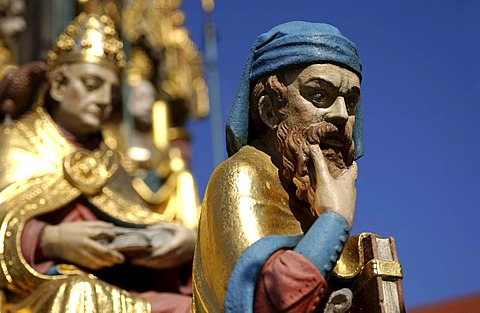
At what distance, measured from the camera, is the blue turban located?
172 cm

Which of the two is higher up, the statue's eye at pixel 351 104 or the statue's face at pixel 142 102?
the statue's face at pixel 142 102

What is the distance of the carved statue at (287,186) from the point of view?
58.1 inches

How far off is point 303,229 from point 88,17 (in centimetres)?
186

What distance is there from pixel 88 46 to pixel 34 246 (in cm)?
86

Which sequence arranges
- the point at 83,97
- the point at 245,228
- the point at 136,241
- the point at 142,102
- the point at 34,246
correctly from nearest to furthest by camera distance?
the point at 245,228 → the point at 34,246 → the point at 136,241 → the point at 83,97 → the point at 142,102

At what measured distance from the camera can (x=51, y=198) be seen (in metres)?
2.69

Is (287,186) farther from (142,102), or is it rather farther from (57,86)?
(142,102)

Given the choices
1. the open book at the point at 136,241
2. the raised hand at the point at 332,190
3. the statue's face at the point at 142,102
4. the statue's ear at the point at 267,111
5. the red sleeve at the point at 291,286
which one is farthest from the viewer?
the statue's face at the point at 142,102

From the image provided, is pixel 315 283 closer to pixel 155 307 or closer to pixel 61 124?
pixel 155 307

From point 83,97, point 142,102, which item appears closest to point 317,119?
point 83,97

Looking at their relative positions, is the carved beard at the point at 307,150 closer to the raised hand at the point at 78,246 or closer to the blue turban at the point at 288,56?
the blue turban at the point at 288,56

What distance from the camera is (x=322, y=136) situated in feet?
5.45

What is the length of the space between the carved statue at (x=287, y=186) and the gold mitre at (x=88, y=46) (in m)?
1.37

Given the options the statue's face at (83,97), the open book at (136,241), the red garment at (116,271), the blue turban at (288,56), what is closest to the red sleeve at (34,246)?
the red garment at (116,271)
